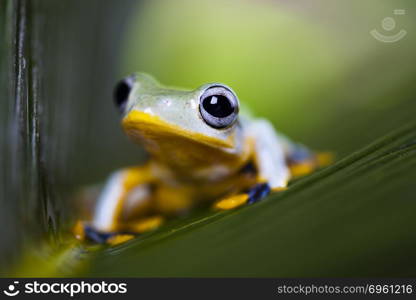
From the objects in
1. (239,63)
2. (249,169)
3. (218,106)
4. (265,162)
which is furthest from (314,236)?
(239,63)

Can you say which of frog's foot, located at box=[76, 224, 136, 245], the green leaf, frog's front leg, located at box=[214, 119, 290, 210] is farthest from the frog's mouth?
the green leaf

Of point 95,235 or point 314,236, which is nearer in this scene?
point 314,236

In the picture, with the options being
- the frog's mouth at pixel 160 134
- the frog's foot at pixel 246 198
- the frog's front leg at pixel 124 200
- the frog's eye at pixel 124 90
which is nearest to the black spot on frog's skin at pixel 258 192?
the frog's foot at pixel 246 198

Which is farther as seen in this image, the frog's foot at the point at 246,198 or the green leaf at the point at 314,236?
the frog's foot at the point at 246,198

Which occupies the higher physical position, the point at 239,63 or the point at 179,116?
the point at 239,63

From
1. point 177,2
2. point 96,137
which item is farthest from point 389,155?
point 177,2

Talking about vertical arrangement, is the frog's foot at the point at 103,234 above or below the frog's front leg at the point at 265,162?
below

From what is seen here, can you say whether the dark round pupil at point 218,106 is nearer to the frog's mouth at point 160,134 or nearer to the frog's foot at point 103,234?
the frog's mouth at point 160,134

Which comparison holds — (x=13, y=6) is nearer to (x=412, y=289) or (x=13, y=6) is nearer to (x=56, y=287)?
(x=56, y=287)

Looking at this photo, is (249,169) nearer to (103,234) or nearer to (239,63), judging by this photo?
(239,63)
